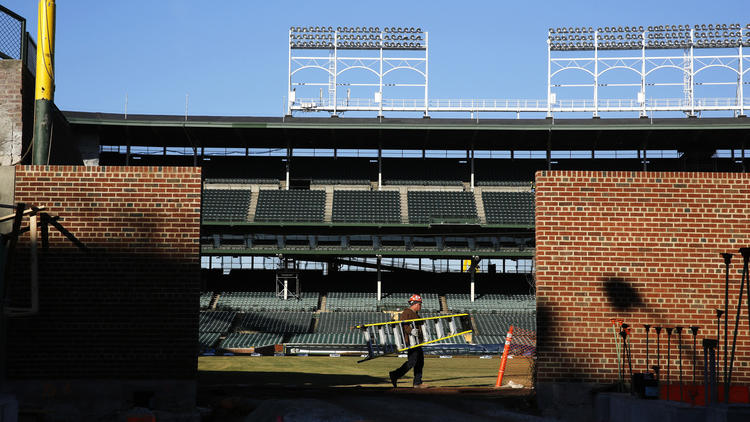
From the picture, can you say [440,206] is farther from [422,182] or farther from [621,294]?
[621,294]

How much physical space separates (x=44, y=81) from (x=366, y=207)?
112 feet

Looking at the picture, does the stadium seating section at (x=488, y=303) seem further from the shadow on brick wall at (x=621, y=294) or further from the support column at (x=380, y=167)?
the shadow on brick wall at (x=621, y=294)

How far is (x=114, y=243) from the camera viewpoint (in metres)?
11.9

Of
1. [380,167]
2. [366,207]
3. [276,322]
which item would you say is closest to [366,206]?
[366,207]

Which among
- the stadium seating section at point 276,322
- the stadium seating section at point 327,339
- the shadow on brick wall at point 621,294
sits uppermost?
the shadow on brick wall at point 621,294

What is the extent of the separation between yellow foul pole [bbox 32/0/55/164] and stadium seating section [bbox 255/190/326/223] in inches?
1250

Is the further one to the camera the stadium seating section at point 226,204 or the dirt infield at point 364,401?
the stadium seating section at point 226,204

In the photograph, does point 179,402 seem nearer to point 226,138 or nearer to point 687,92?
point 226,138

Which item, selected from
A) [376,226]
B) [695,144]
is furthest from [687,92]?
A: [376,226]

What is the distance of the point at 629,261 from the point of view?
12031 mm

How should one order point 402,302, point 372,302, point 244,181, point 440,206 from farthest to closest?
point 244,181
point 440,206
point 372,302
point 402,302

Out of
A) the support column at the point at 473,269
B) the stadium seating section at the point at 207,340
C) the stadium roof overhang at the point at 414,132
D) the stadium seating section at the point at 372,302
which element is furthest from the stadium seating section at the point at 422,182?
the stadium seating section at the point at 207,340

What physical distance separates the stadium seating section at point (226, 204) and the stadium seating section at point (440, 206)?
29.4 feet

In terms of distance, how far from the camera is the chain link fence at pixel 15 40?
13.3 meters
